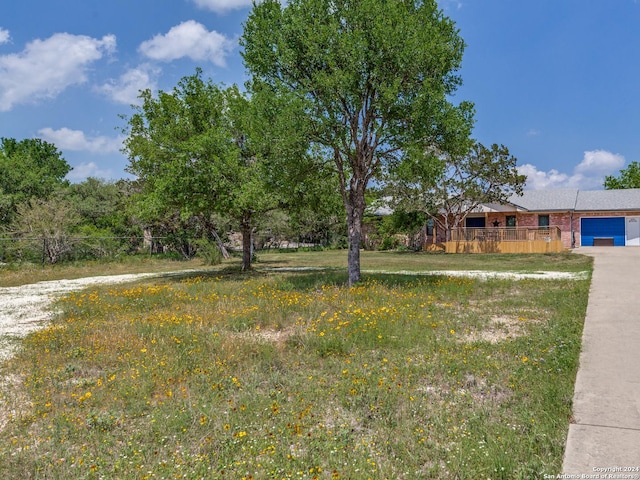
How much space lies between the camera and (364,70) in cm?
1121

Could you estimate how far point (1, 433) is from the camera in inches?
158

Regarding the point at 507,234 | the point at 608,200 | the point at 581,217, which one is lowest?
the point at 507,234

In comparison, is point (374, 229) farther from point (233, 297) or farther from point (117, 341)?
point (117, 341)

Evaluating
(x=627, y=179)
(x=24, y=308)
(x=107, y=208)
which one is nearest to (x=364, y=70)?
(x=24, y=308)

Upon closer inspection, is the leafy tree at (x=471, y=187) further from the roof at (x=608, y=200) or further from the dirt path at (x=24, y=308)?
the dirt path at (x=24, y=308)

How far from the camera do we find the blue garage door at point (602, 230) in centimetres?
3212

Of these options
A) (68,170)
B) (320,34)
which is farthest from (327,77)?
(68,170)

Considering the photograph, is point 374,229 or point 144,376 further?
point 374,229

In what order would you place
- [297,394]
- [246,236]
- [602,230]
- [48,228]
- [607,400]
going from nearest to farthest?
1. [607,400]
2. [297,394]
3. [246,236]
4. [48,228]
5. [602,230]

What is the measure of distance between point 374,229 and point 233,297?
2863 cm

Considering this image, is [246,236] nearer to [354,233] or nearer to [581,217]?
[354,233]

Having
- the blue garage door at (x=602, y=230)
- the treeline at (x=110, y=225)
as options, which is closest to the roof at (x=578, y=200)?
the blue garage door at (x=602, y=230)

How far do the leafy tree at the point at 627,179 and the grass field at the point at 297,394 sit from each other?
165 feet

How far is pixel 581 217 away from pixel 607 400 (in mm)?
33459
